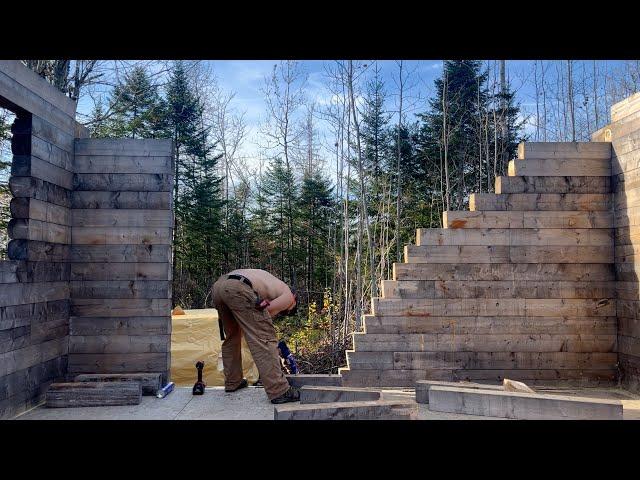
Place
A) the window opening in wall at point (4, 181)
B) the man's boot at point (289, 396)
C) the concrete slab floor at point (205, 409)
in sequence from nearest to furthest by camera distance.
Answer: the concrete slab floor at point (205, 409) < the man's boot at point (289, 396) < the window opening in wall at point (4, 181)

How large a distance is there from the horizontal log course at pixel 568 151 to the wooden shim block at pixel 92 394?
433cm

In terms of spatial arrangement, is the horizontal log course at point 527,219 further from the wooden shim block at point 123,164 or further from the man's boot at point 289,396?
the wooden shim block at point 123,164

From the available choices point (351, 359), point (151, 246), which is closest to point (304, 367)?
point (351, 359)

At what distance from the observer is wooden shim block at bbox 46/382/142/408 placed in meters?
3.91

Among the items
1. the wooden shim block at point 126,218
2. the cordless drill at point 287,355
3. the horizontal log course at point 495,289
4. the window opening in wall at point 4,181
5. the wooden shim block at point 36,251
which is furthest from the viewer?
the window opening in wall at point 4,181

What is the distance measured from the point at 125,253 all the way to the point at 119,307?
0.51 metres

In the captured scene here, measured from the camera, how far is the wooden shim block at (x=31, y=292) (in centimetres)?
357

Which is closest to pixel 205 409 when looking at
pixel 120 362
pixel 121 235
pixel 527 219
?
pixel 120 362

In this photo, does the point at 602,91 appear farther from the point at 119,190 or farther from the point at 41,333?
the point at 41,333

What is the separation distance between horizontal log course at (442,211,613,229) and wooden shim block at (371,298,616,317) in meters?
0.74

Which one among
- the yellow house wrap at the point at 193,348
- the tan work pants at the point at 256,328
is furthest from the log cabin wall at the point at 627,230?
the yellow house wrap at the point at 193,348

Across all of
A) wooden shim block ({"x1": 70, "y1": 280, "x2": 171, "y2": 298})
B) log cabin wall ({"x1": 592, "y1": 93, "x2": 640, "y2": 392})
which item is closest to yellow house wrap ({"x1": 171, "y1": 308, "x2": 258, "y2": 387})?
wooden shim block ({"x1": 70, "y1": 280, "x2": 171, "y2": 298})
